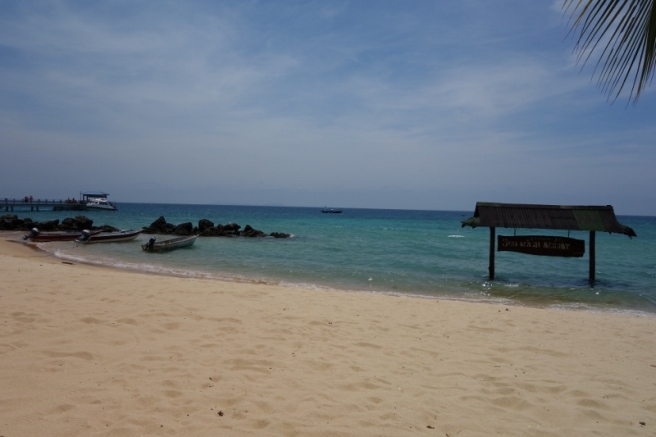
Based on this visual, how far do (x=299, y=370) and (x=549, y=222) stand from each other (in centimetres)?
1287

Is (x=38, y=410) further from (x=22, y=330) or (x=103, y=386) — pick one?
(x=22, y=330)

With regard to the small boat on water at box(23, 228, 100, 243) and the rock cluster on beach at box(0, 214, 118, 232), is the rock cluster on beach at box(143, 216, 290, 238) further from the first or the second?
the small boat on water at box(23, 228, 100, 243)

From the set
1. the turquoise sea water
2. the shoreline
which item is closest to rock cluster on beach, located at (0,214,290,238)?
the turquoise sea water

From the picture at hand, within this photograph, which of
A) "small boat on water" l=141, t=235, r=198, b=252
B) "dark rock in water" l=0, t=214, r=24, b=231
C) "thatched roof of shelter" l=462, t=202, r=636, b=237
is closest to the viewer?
"thatched roof of shelter" l=462, t=202, r=636, b=237

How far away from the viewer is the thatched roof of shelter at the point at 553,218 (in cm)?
1502

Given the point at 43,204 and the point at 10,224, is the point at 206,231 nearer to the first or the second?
the point at 10,224

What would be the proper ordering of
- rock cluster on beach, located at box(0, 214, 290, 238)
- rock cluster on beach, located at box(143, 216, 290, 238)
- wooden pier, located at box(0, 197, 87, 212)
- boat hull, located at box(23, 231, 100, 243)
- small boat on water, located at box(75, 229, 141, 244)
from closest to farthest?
small boat on water, located at box(75, 229, 141, 244) → boat hull, located at box(23, 231, 100, 243) → rock cluster on beach, located at box(0, 214, 290, 238) → rock cluster on beach, located at box(143, 216, 290, 238) → wooden pier, located at box(0, 197, 87, 212)

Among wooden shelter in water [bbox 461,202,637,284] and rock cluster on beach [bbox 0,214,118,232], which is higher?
wooden shelter in water [bbox 461,202,637,284]

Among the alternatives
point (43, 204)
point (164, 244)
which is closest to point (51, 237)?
point (164, 244)

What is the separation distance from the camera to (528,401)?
15.4 ft

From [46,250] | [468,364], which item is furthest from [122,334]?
[46,250]

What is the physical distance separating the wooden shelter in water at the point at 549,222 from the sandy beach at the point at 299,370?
666cm

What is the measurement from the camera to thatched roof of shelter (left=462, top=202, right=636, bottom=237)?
15.0 meters

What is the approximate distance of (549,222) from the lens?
49.9ft
